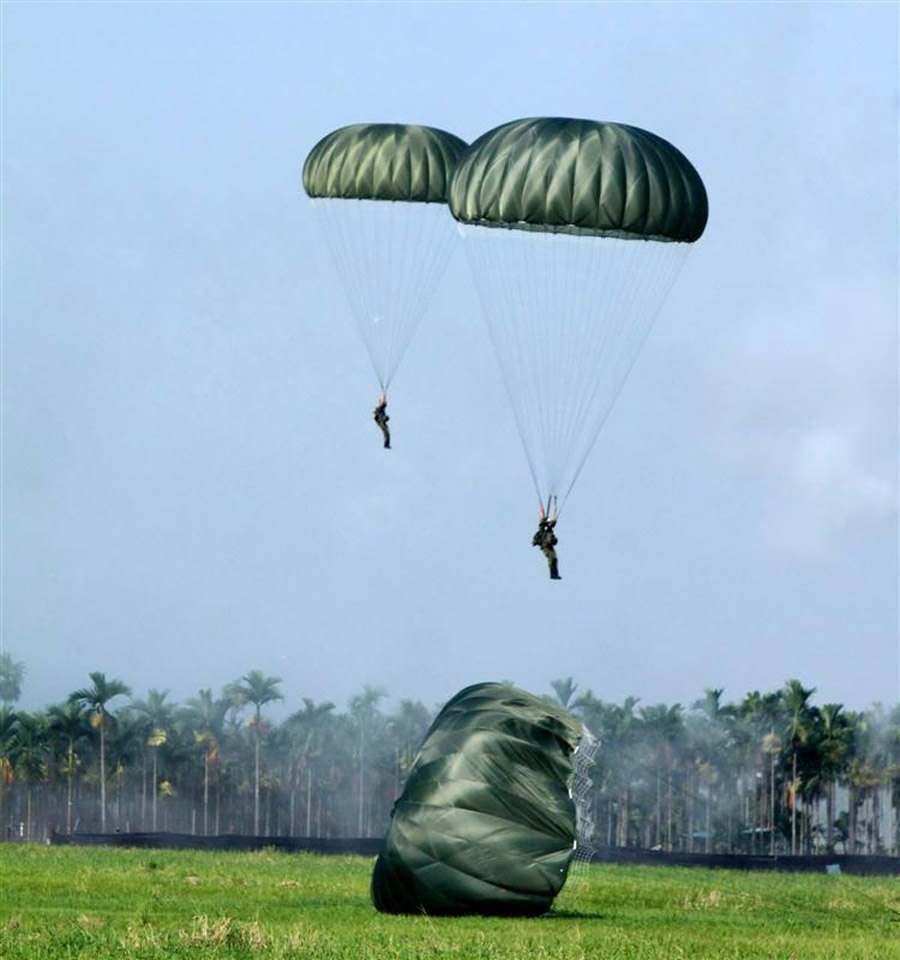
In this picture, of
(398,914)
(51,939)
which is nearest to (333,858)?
(398,914)

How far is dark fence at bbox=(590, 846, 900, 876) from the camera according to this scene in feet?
230

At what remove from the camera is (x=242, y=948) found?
93.5ft

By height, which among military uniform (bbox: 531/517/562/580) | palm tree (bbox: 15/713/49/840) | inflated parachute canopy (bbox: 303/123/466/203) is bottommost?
palm tree (bbox: 15/713/49/840)

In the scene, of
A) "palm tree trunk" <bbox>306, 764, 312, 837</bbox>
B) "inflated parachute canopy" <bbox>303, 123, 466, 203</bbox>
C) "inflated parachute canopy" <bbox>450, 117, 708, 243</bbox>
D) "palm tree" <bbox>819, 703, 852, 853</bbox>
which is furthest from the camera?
"palm tree trunk" <bbox>306, 764, 312, 837</bbox>

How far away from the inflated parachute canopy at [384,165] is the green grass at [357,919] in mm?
15727

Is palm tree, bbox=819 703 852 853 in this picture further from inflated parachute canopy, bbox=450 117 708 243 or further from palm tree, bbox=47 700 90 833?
inflated parachute canopy, bbox=450 117 708 243

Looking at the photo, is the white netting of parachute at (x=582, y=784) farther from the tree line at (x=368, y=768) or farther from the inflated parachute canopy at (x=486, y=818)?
the tree line at (x=368, y=768)

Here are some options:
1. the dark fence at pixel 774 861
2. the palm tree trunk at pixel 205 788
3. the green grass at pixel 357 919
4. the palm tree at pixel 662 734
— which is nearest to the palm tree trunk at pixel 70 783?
the palm tree trunk at pixel 205 788

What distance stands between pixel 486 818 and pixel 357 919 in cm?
287

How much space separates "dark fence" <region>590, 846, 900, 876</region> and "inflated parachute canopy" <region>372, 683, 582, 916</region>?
34987 mm

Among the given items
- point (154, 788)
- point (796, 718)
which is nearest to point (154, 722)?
point (154, 788)

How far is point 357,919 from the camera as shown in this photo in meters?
35.1

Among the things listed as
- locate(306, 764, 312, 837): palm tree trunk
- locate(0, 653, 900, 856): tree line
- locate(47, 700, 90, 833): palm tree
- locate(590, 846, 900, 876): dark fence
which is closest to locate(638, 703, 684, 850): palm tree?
locate(0, 653, 900, 856): tree line

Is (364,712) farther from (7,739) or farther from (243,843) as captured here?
(243,843)
